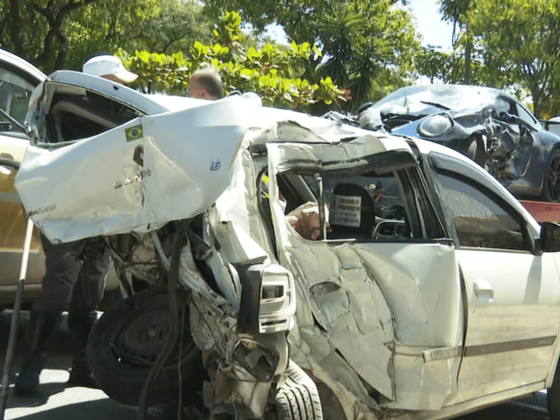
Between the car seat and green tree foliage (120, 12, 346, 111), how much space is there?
11.4 ft

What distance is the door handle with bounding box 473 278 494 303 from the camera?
14.4ft

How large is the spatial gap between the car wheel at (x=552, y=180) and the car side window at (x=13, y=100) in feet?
21.1

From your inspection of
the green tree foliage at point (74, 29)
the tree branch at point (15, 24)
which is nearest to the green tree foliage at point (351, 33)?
the green tree foliage at point (74, 29)

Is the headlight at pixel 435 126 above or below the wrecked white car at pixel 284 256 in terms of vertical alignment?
above

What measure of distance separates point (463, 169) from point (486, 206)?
0.31 metres

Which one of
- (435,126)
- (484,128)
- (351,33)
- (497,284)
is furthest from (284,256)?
(351,33)

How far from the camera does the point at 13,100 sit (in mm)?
6090

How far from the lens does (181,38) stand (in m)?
27.9

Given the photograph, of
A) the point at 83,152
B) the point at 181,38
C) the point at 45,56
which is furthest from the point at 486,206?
the point at 181,38

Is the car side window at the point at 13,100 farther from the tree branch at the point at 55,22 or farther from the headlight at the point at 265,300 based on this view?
the tree branch at the point at 55,22

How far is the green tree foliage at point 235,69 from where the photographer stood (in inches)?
303

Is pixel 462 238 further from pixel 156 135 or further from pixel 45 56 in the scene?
pixel 45 56

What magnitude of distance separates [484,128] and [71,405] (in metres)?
5.51

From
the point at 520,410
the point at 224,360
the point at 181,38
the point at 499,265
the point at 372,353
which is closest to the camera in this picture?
the point at 224,360
